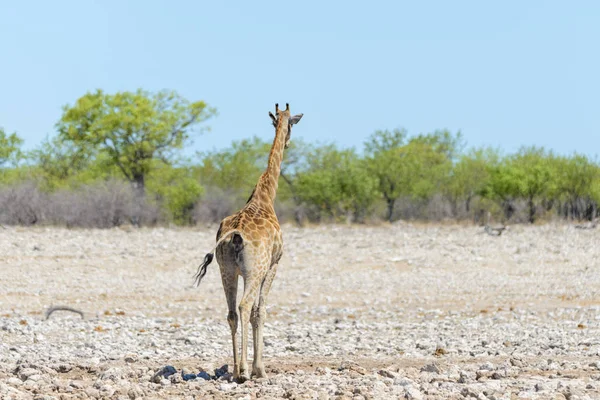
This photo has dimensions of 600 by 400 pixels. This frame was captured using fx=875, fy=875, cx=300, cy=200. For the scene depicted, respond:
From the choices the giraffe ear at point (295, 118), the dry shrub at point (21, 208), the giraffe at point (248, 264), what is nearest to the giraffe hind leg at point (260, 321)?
the giraffe at point (248, 264)

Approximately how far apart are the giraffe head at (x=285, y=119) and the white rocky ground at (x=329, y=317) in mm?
2637

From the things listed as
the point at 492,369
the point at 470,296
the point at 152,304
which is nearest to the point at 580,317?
the point at 470,296

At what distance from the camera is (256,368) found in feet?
27.9

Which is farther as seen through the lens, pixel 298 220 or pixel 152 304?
pixel 298 220

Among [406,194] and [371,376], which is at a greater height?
[406,194]

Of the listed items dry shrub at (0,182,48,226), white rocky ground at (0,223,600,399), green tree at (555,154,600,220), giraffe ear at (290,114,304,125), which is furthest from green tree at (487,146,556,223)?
giraffe ear at (290,114,304,125)

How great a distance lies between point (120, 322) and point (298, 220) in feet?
108

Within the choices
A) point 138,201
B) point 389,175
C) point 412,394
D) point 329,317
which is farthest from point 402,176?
point 412,394

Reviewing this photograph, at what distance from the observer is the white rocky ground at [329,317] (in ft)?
26.8

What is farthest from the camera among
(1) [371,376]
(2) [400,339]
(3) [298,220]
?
(3) [298,220]

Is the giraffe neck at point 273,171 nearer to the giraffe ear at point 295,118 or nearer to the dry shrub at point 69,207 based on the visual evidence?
the giraffe ear at point 295,118

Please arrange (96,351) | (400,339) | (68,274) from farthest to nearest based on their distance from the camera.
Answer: (68,274)
(400,339)
(96,351)

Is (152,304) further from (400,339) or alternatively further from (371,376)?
(371,376)

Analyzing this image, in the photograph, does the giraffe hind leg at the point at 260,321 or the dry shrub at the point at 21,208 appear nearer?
the giraffe hind leg at the point at 260,321
